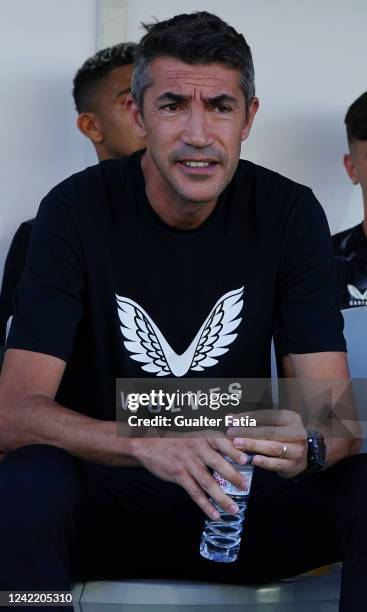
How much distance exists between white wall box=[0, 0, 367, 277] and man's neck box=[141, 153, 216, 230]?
38.1 inches

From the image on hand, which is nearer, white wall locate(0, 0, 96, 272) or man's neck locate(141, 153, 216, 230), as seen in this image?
man's neck locate(141, 153, 216, 230)

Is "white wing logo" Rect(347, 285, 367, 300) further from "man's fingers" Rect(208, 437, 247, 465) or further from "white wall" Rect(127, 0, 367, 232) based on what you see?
"man's fingers" Rect(208, 437, 247, 465)

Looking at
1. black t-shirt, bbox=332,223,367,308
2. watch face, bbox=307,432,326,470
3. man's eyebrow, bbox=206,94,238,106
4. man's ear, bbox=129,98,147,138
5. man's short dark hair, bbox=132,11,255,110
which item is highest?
man's short dark hair, bbox=132,11,255,110

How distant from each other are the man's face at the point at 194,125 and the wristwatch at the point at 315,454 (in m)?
0.53

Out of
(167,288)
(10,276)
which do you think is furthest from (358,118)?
(167,288)

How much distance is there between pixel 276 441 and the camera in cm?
178

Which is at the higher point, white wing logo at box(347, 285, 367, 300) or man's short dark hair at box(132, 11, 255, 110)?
man's short dark hair at box(132, 11, 255, 110)

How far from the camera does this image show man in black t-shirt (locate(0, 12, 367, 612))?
73.2 inches

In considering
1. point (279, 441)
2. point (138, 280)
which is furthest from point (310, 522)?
point (138, 280)

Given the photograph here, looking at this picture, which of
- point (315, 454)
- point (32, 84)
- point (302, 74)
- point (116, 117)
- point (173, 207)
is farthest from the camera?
point (116, 117)

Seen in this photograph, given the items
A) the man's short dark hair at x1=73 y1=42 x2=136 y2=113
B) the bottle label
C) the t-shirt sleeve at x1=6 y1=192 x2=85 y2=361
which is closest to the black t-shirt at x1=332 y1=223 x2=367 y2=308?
the man's short dark hair at x1=73 y1=42 x2=136 y2=113

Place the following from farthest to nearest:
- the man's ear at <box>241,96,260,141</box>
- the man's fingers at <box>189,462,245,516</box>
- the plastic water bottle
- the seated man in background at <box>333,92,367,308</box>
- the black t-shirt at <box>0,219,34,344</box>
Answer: the seated man in background at <box>333,92,367,308</box> < the black t-shirt at <box>0,219,34,344</box> < the man's ear at <box>241,96,260,141</box> < the plastic water bottle < the man's fingers at <box>189,462,245,516</box>

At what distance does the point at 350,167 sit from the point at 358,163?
0.11 ft

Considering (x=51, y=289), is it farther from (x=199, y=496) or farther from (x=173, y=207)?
(x=199, y=496)
